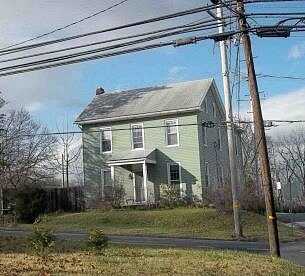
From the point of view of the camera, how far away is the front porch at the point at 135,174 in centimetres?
4331

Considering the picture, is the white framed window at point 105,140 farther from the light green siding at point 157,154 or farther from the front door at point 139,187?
the front door at point 139,187

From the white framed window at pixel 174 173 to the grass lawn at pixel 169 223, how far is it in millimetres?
7471

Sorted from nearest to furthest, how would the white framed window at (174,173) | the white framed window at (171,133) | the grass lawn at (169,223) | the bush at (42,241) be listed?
the bush at (42,241) < the grass lawn at (169,223) < the white framed window at (174,173) < the white framed window at (171,133)

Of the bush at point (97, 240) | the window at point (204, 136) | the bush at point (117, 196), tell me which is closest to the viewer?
the bush at point (97, 240)

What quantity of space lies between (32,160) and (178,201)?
997 inches

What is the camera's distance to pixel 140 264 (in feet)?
46.1

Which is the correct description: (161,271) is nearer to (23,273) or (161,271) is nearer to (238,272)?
(238,272)

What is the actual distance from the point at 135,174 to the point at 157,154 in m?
2.38

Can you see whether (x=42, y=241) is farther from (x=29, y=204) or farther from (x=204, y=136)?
(x=204, y=136)

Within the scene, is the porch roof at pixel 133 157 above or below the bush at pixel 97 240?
above

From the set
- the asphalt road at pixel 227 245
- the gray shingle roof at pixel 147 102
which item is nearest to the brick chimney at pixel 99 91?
the gray shingle roof at pixel 147 102

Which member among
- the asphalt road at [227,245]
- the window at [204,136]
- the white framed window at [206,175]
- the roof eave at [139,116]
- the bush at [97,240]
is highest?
the roof eave at [139,116]

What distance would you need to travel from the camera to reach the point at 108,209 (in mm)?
40562

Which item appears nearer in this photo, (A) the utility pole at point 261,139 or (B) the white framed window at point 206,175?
(A) the utility pole at point 261,139
